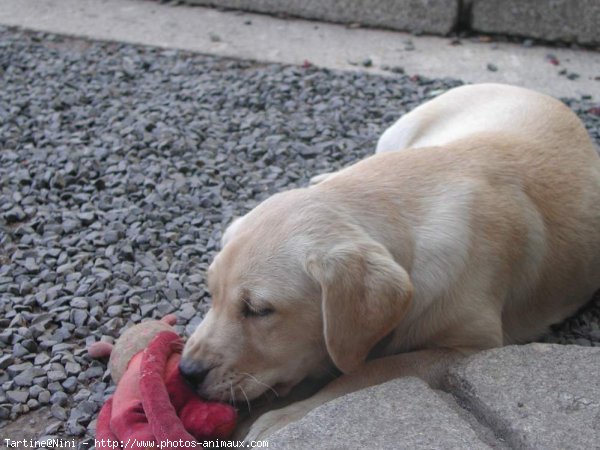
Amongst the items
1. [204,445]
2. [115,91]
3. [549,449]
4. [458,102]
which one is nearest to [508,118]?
[458,102]

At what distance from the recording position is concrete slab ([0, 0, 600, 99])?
6.20 m

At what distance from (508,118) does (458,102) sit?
63 cm

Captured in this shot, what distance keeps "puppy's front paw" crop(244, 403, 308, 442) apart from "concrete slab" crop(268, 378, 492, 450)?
0.18 meters

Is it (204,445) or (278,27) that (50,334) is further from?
(278,27)

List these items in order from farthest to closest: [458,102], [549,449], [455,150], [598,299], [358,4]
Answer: [358,4] < [458,102] < [598,299] < [455,150] < [549,449]

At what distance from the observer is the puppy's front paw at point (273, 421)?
2520 mm

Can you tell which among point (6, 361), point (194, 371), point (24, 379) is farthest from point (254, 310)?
point (6, 361)

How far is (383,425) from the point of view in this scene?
234cm

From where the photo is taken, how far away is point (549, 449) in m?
2.27

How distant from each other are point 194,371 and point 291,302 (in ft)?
1.30

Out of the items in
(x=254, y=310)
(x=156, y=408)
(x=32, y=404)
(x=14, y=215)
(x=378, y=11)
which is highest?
(x=378, y=11)

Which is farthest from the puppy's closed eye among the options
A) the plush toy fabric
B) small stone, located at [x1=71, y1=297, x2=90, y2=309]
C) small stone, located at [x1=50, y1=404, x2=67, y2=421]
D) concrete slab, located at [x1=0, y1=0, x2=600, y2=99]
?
concrete slab, located at [x1=0, y1=0, x2=600, y2=99]

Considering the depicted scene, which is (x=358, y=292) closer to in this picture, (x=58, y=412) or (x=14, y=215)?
(x=58, y=412)

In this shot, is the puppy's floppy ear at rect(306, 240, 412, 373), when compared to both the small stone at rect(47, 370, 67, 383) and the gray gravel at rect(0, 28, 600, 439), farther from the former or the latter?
the small stone at rect(47, 370, 67, 383)
